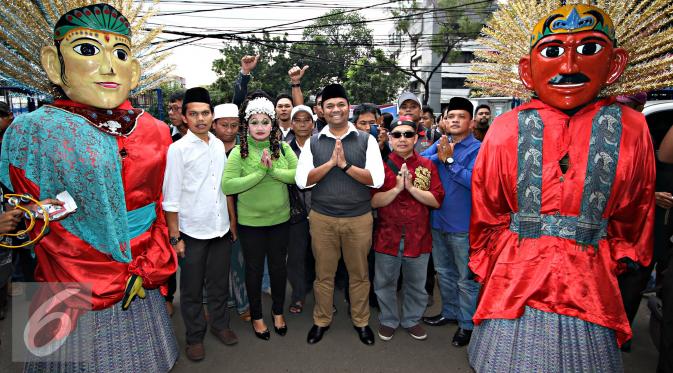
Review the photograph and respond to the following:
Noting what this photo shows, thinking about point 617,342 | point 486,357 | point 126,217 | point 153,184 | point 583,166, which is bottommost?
point 486,357

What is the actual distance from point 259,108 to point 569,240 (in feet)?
7.33

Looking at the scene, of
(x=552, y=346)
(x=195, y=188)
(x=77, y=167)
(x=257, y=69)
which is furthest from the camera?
(x=257, y=69)

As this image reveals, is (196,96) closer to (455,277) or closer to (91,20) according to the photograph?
(91,20)

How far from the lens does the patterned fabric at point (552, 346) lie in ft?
6.10

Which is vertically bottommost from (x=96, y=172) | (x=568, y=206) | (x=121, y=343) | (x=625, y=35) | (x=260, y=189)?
(x=121, y=343)

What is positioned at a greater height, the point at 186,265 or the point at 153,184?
the point at 153,184

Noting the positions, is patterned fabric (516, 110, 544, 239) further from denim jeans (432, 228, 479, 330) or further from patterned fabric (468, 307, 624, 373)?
denim jeans (432, 228, 479, 330)

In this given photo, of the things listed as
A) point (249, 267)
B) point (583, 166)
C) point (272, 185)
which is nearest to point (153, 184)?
point (272, 185)

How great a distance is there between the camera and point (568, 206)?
192cm

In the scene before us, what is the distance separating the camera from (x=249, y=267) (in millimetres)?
3180

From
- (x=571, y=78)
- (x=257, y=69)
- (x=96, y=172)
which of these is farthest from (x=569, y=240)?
Result: (x=257, y=69)

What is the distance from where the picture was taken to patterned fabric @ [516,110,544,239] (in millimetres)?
1952

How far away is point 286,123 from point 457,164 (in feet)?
6.88

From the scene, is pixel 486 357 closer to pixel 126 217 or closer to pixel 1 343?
pixel 126 217
